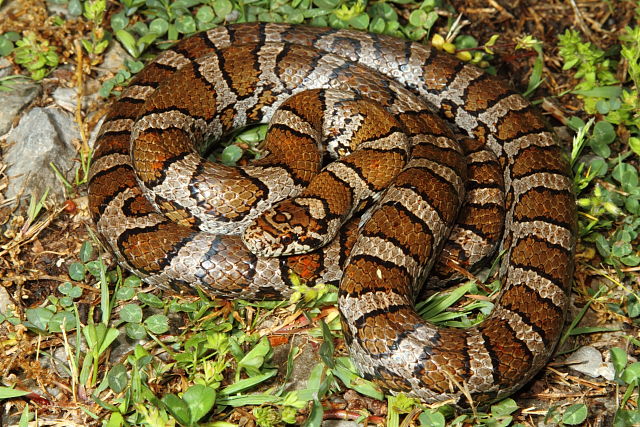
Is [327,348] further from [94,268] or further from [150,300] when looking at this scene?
[94,268]

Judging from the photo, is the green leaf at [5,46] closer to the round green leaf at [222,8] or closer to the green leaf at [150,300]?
the round green leaf at [222,8]

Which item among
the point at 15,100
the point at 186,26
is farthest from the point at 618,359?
the point at 15,100

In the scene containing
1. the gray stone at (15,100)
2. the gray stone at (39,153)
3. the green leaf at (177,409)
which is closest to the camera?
the green leaf at (177,409)

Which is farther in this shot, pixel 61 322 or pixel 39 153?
pixel 39 153

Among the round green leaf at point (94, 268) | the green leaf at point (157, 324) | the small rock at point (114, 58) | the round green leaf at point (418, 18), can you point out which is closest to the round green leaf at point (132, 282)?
the round green leaf at point (94, 268)

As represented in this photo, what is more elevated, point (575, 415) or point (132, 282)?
point (575, 415)
